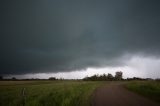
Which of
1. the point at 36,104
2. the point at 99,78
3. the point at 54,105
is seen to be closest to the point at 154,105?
the point at 54,105

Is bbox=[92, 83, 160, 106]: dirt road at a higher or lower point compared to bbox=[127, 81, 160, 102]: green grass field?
lower

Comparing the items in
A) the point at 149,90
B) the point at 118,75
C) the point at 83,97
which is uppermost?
the point at 118,75

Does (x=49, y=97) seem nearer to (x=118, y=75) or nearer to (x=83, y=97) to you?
(x=83, y=97)

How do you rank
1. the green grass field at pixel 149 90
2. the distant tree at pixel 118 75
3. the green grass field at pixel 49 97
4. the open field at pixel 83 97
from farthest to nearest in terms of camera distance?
the distant tree at pixel 118 75 → the green grass field at pixel 149 90 → the open field at pixel 83 97 → the green grass field at pixel 49 97

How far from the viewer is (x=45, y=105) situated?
14969 mm

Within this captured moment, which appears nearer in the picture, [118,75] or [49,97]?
[49,97]

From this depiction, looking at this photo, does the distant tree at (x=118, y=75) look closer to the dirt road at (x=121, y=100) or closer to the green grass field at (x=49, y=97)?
the green grass field at (x=49, y=97)

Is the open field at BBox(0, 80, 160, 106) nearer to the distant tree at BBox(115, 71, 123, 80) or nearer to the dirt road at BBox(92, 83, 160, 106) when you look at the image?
the dirt road at BBox(92, 83, 160, 106)

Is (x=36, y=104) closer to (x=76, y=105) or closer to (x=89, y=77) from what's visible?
(x=76, y=105)

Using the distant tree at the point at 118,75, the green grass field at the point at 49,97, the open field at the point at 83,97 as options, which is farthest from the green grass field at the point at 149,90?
the distant tree at the point at 118,75

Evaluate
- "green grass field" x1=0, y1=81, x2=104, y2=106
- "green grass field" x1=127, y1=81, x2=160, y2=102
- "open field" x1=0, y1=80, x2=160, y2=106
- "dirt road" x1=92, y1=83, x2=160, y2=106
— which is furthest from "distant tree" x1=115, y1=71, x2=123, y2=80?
"dirt road" x1=92, y1=83, x2=160, y2=106

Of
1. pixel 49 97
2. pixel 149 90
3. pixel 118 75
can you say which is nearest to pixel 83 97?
pixel 49 97

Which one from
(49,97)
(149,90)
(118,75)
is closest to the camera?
(49,97)

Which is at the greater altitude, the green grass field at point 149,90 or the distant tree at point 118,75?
the distant tree at point 118,75
